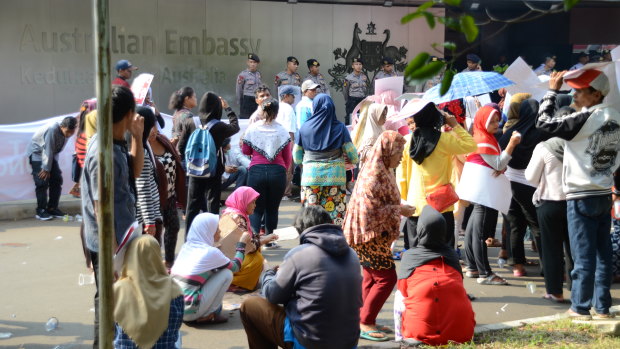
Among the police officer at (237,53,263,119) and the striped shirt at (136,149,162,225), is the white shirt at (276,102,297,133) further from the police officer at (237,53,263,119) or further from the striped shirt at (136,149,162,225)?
the striped shirt at (136,149,162,225)

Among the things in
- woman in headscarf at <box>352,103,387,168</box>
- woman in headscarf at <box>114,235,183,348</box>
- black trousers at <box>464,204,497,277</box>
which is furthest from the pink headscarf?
woman in headscarf at <box>114,235,183,348</box>

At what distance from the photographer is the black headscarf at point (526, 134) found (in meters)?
7.39

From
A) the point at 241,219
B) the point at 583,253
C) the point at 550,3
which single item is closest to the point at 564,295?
the point at 583,253

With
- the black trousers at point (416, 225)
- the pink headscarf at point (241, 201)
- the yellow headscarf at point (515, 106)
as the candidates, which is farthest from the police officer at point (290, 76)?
the black trousers at point (416, 225)

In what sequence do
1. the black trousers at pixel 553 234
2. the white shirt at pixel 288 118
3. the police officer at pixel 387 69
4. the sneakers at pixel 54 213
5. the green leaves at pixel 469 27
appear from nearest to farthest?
the green leaves at pixel 469 27
the black trousers at pixel 553 234
the sneakers at pixel 54 213
the white shirt at pixel 288 118
the police officer at pixel 387 69

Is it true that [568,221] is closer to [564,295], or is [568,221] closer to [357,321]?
[564,295]

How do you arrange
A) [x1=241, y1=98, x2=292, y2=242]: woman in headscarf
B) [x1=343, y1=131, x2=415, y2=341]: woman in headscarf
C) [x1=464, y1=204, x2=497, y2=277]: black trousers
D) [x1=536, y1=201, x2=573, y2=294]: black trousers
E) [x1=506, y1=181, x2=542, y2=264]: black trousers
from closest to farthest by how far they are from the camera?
[x1=343, y1=131, x2=415, y2=341]: woman in headscarf < [x1=536, y1=201, x2=573, y2=294]: black trousers < [x1=464, y1=204, x2=497, y2=277]: black trousers < [x1=506, y1=181, x2=542, y2=264]: black trousers < [x1=241, y1=98, x2=292, y2=242]: woman in headscarf

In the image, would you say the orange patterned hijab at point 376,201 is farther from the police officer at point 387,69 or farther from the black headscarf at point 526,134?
the police officer at point 387,69

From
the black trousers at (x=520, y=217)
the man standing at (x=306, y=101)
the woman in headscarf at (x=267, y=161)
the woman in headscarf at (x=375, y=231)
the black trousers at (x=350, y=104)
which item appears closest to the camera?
the woman in headscarf at (x=375, y=231)

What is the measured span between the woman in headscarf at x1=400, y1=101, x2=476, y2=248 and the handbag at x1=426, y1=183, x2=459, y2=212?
2 centimetres

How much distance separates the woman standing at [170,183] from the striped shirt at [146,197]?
0.52 meters

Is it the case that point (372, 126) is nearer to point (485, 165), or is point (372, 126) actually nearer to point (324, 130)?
point (324, 130)

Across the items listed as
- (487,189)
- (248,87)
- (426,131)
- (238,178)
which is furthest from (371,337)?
(248,87)

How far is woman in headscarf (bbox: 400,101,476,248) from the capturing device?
672 centimetres
